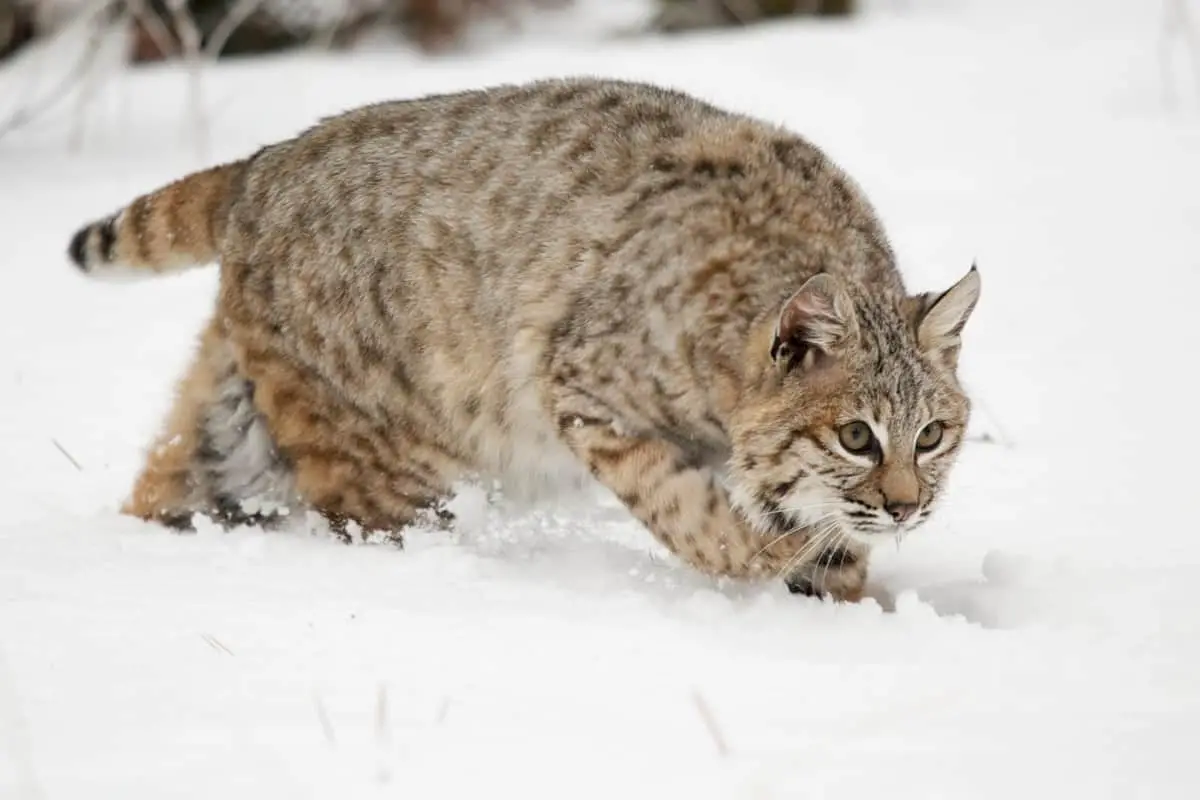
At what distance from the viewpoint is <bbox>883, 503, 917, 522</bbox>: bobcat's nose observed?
13.0ft

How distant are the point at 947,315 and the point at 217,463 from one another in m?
2.19

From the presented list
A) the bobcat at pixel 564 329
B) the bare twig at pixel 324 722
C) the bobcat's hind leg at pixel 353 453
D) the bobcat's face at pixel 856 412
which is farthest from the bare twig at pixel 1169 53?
the bare twig at pixel 324 722

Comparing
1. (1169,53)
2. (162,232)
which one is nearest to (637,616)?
(162,232)

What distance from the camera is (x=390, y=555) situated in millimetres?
4441

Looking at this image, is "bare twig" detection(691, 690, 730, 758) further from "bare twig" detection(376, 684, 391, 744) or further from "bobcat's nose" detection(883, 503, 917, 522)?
"bobcat's nose" detection(883, 503, 917, 522)

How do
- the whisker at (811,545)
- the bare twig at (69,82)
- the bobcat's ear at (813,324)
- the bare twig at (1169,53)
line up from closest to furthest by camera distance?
the bobcat's ear at (813,324) → the whisker at (811,545) → the bare twig at (69,82) → the bare twig at (1169,53)

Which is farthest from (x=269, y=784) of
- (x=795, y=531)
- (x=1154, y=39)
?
(x=1154, y=39)

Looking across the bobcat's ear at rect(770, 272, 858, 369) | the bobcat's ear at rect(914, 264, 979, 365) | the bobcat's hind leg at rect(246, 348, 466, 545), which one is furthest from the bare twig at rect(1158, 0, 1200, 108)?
the bobcat's hind leg at rect(246, 348, 466, 545)

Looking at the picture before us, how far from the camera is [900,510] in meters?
3.95

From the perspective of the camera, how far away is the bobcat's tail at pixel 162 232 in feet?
16.3

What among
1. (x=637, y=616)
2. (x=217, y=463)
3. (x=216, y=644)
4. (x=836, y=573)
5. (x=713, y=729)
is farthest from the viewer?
(x=217, y=463)

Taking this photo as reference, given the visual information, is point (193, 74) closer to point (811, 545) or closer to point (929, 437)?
point (811, 545)

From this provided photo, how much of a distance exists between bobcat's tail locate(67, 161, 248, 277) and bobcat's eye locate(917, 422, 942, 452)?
2.21 metres

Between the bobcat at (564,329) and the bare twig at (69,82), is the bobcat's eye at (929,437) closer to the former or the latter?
the bobcat at (564,329)
